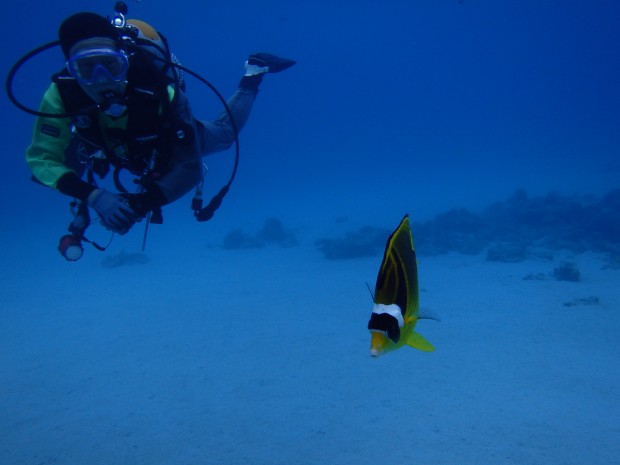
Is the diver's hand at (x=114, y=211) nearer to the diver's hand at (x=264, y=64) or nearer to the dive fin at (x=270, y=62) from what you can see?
the diver's hand at (x=264, y=64)

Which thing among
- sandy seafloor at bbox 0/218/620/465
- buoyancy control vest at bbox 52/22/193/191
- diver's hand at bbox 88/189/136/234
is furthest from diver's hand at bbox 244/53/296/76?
sandy seafloor at bbox 0/218/620/465

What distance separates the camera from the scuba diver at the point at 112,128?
321cm

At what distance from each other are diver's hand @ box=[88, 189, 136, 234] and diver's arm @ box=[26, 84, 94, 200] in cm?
36

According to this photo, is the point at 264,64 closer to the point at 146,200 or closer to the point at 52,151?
the point at 52,151

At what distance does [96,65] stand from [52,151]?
114cm

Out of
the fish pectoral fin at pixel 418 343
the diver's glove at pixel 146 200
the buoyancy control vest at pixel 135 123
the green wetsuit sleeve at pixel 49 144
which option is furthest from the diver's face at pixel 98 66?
the fish pectoral fin at pixel 418 343

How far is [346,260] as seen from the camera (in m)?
15.0

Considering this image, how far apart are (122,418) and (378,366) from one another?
173 inches

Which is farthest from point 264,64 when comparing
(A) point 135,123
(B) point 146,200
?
(B) point 146,200

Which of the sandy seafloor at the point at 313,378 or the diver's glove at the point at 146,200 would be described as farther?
the sandy seafloor at the point at 313,378

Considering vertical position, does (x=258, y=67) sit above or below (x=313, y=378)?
above

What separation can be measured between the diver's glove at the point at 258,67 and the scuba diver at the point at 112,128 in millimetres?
2783

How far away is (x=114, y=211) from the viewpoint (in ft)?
10.1

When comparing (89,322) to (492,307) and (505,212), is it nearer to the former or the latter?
(492,307)
